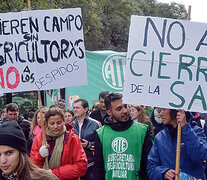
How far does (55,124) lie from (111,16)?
25.0 meters

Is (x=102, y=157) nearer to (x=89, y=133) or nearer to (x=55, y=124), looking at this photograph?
(x=55, y=124)

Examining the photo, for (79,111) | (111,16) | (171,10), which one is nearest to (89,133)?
(79,111)

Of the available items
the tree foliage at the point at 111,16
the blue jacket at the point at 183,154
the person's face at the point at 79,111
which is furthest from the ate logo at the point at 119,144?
the tree foliage at the point at 111,16

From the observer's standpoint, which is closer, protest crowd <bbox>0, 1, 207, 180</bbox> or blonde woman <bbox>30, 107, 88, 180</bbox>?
protest crowd <bbox>0, 1, 207, 180</bbox>

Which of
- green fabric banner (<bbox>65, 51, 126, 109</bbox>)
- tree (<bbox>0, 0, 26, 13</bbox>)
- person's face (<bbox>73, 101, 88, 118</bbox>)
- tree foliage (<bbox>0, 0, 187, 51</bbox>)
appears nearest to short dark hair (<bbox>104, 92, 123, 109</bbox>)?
person's face (<bbox>73, 101, 88, 118</bbox>)

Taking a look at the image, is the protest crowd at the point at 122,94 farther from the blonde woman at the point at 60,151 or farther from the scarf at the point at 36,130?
the scarf at the point at 36,130

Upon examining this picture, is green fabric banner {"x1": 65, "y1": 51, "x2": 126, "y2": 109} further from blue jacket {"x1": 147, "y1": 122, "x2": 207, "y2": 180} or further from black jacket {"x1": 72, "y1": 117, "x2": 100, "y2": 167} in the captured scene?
blue jacket {"x1": 147, "y1": 122, "x2": 207, "y2": 180}

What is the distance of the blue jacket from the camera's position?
11.4ft

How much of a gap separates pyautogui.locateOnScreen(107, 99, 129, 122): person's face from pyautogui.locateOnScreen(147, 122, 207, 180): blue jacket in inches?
17.7

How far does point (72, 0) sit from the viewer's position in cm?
1961

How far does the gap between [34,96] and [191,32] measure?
14.5m

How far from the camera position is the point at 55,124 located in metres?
4.34

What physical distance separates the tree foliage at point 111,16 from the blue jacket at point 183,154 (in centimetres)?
1433

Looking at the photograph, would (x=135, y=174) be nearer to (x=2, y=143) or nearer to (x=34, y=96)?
(x=2, y=143)
